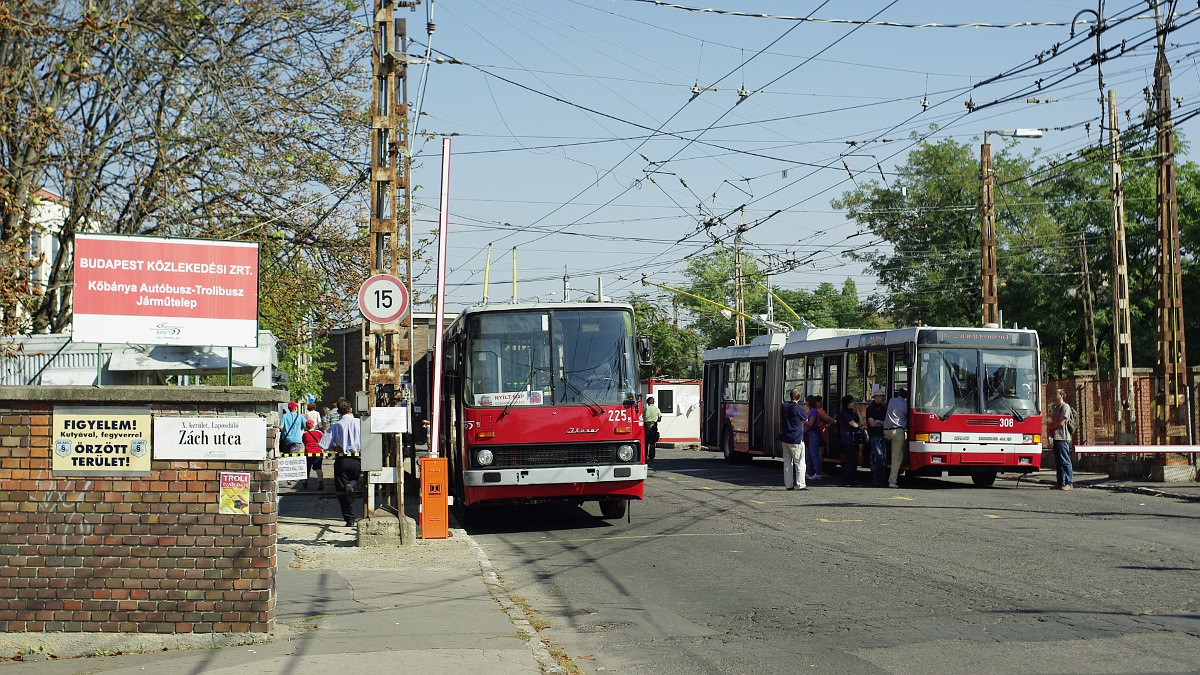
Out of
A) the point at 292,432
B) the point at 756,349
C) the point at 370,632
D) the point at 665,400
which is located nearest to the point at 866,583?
the point at 370,632

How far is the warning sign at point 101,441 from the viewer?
823cm

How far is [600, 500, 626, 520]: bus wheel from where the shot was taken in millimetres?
17031

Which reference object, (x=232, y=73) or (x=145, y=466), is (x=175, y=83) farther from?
(x=145, y=466)

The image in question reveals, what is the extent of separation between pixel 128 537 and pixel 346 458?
8.19 meters

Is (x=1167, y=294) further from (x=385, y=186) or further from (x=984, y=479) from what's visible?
(x=385, y=186)

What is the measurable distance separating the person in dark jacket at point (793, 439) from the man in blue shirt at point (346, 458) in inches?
295

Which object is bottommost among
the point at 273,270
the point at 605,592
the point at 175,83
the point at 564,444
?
the point at 605,592

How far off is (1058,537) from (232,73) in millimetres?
11196

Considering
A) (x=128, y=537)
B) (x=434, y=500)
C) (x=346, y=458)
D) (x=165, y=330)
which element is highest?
(x=165, y=330)

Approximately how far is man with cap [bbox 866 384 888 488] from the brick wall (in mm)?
15627

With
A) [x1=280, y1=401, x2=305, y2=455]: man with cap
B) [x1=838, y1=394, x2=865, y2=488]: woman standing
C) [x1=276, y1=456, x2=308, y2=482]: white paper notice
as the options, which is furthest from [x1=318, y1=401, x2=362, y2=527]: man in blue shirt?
[x1=838, y1=394, x2=865, y2=488]: woman standing

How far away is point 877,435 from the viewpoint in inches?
877

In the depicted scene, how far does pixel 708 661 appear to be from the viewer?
775 centimetres

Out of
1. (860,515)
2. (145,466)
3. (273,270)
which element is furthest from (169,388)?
(273,270)
